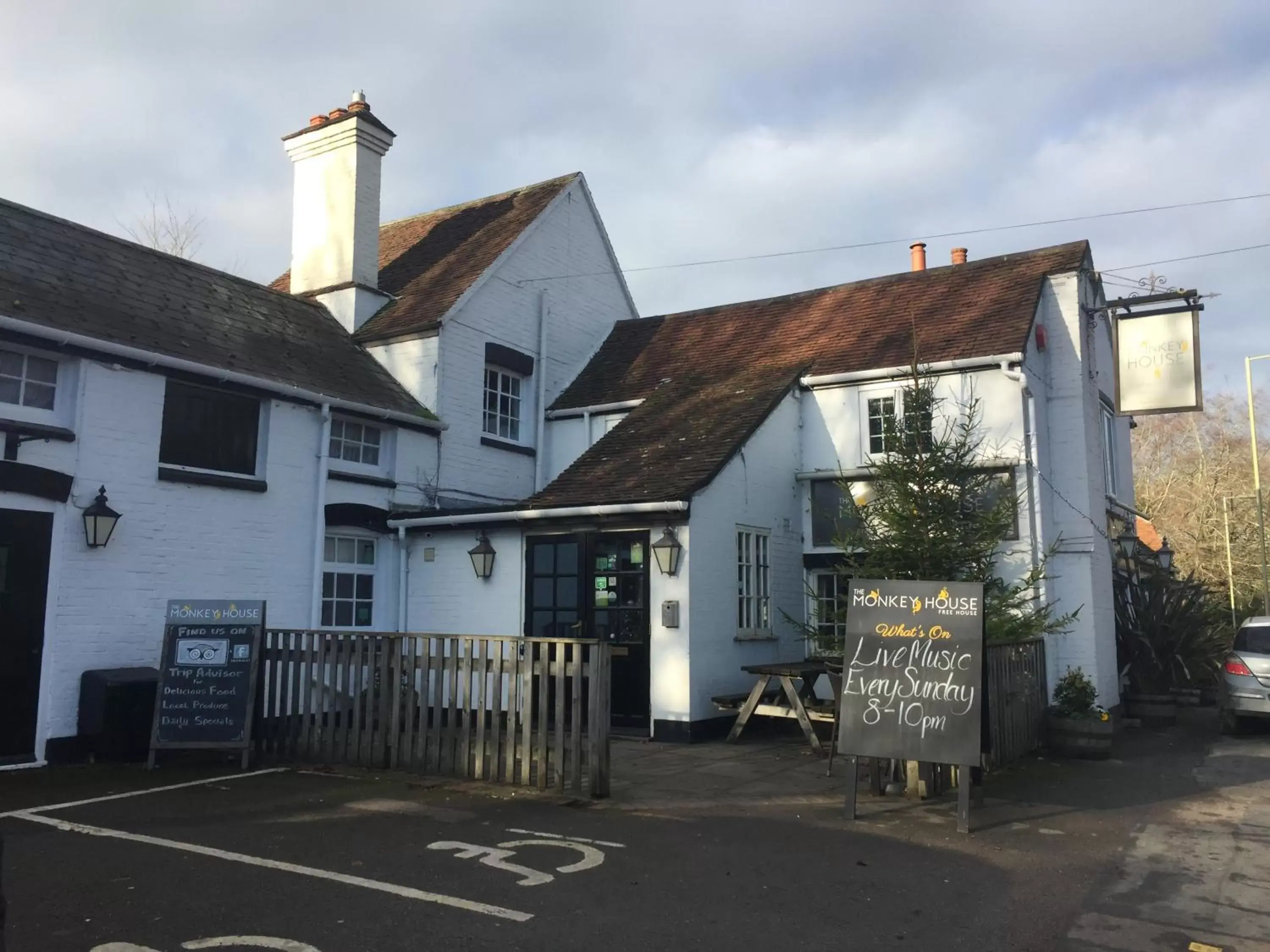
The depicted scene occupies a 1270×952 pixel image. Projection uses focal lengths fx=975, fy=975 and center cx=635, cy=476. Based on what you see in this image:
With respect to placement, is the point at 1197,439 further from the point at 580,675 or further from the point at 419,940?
the point at 419,940

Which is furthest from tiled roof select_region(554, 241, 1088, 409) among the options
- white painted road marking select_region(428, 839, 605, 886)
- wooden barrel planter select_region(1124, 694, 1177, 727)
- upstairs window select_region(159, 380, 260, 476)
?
white painted road marking select_region(428, 839, 605, 886)

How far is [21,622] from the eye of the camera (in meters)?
9.54

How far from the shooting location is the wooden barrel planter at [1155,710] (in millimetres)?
13734

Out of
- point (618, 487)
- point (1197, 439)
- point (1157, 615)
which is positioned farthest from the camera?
point (1197, 439)

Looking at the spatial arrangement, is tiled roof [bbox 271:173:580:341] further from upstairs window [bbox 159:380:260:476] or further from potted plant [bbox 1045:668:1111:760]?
potted plant [bbox 1045:668:1111:760]

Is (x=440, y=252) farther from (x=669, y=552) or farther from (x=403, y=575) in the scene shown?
(x=669, y=552)

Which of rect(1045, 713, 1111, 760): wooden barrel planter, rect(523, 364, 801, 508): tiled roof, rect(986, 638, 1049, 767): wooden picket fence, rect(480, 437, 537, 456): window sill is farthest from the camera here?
rect(480, 437, 537, 456): window sill

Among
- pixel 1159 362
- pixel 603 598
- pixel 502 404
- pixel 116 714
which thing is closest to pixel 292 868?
pixel 116 714

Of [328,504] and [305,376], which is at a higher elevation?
[305,376]

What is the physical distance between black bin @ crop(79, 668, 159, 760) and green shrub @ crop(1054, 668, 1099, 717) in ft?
31.6

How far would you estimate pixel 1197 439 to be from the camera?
3862 centimetres

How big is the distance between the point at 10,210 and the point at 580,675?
9283mm

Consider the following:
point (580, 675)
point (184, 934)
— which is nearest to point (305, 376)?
point (580, 675)

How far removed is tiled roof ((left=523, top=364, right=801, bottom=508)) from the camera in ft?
39.8
